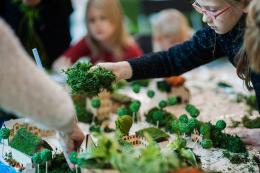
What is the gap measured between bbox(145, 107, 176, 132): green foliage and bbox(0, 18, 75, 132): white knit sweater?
0.60 m

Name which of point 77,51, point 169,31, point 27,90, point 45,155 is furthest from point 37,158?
point 169,31

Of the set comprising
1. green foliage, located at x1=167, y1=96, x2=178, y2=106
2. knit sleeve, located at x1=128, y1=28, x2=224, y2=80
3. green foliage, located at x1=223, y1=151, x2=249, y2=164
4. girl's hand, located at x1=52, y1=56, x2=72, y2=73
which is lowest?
green foliage, located at x1=223, y1=151, x2=249, y2=164

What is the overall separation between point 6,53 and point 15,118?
57 centimetres

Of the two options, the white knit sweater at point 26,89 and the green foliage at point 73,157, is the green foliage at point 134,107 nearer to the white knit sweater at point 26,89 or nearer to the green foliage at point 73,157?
the green foliage at point 73,157

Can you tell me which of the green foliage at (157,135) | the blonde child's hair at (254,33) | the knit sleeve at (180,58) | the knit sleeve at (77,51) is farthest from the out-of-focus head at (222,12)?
the knit sleeve at (77,51)

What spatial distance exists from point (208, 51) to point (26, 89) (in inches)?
27.8

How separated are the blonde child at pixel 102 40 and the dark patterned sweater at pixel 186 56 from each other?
2.34 ft

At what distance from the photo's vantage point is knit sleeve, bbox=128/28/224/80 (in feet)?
4.62

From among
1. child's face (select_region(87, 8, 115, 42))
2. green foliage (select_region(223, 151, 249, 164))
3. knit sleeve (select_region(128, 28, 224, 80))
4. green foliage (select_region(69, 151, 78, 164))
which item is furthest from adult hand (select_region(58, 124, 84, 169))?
child's face (select_region(87, 8, 115, 42))

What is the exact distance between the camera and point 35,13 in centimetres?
191

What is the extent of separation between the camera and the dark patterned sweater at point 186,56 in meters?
1.39

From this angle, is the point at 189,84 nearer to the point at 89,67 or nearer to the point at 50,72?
the point at 50,72

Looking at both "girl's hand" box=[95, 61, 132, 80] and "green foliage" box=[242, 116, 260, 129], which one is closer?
"girl's hand" box=[95, 61, 132, 80]

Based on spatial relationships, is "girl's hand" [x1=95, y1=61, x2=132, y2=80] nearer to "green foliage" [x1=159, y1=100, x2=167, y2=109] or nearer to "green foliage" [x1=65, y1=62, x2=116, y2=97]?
"green foliage" [x1=65, y1=62, x2=116, y2=97]
